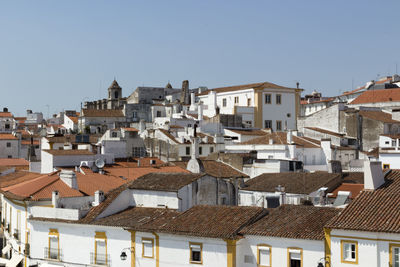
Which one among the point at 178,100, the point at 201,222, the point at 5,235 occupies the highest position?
the point at 178,100

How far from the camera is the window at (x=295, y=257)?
23922mm

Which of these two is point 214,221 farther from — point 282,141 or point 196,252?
point 282,141

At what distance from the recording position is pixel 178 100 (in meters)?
88.4

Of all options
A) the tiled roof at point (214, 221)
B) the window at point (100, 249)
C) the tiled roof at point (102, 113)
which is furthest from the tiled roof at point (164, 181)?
the tiled roof at point (102, 113)

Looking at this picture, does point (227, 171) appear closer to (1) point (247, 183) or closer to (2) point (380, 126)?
(1) point (247, 183)

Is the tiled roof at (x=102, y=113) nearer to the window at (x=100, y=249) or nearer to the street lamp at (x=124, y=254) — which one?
the window at (x=100, y=249)

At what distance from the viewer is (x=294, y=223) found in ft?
81.6

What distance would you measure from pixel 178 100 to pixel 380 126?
113ft

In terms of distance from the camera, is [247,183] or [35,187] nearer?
[35,187]

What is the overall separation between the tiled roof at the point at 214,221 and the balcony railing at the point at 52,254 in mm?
6641

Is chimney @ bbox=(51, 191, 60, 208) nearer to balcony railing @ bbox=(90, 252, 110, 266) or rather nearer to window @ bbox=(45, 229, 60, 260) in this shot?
window @ bbox=(45, 229, 60, 260)

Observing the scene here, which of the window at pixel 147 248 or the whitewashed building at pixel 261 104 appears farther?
the whitewashed building at pixel 261 104

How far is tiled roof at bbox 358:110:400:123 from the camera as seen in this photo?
202ft

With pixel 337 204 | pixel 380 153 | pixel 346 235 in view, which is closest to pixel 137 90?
pixel 380 153
